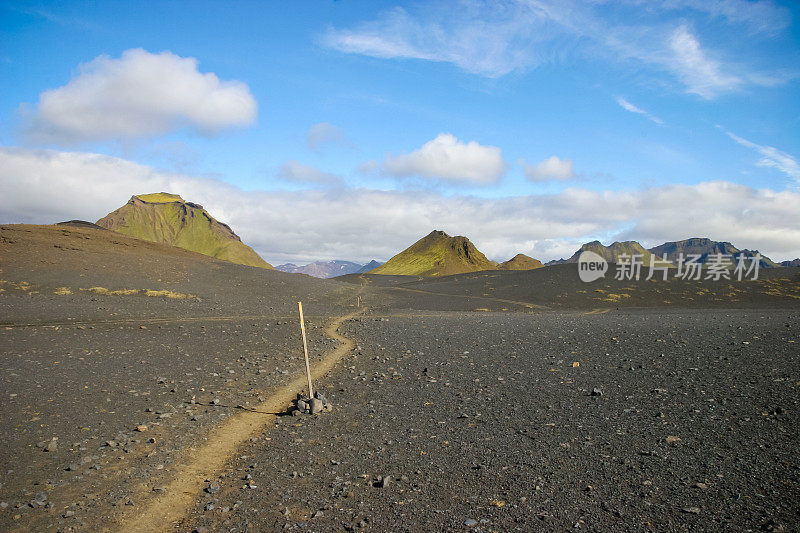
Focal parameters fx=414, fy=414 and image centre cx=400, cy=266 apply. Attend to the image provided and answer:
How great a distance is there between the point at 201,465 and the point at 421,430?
4.12 metres

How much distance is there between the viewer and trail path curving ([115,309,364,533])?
5698mm

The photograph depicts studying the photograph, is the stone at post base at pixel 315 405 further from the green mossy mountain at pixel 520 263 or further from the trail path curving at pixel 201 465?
the green mossy mountain at pixel 520 263

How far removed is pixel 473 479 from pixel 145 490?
5.06m

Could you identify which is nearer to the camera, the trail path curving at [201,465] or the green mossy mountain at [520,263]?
the trail path curving at [201,465]

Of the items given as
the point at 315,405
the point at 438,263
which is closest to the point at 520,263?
the point at 438,263

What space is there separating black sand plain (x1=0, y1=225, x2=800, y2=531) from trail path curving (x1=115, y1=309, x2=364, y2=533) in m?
0.08

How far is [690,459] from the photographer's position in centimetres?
664

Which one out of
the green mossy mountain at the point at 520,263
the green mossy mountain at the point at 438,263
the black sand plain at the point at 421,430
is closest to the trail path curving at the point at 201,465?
the black sand plain at the point at 421,430

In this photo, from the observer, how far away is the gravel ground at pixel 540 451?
552 cm

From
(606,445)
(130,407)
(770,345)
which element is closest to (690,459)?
(606,445)

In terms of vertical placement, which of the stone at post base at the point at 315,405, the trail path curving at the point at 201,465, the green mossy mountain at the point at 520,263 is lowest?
the trail path curving at the point at 201,465

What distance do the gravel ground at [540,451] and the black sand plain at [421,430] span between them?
0.13 ft

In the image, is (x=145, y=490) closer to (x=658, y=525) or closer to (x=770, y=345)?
(x=658, y=525)

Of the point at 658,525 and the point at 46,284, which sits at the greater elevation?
the point at 46,284
